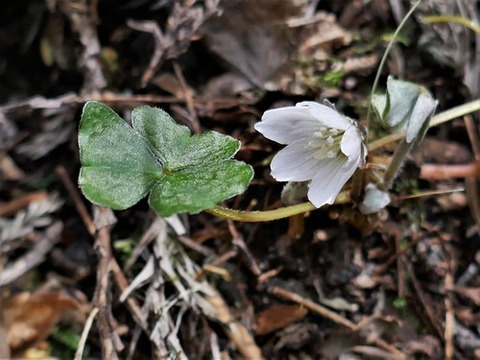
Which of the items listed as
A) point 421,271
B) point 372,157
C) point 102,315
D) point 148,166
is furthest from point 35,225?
point 421,271

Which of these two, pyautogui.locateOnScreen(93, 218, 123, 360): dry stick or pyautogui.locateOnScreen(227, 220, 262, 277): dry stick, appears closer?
pyautogui.locateOnScreen(93, 218, 123, 360): dry stick

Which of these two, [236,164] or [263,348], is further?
[263,348]

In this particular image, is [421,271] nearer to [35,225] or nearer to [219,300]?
[219,300]

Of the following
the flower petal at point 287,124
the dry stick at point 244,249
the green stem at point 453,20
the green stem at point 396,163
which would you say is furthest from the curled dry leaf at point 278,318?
the green stem at point 453,20

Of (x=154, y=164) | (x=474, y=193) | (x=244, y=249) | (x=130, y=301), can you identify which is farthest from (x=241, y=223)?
(x=474, y=193)

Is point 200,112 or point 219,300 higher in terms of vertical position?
point 200,112

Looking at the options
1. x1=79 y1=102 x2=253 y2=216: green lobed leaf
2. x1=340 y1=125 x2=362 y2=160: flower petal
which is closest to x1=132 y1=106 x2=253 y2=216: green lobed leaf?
x1=79 y1=102 x2=253 y2=216: green lobed leaf

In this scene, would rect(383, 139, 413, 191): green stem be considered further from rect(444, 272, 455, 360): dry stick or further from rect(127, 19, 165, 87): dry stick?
rect(127, 19, 165, 87): dry stick
